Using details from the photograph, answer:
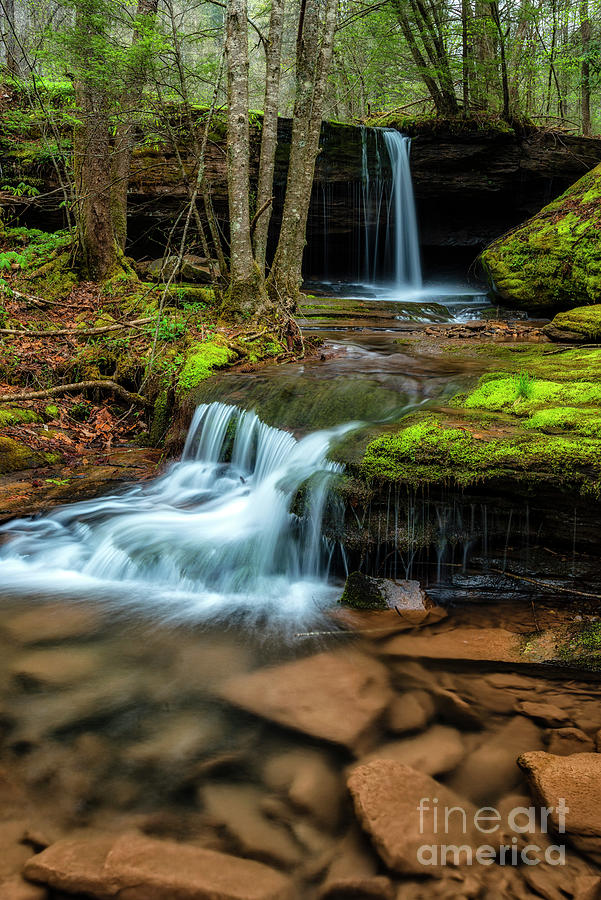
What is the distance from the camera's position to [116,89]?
8.33 m

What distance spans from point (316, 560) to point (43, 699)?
75.7 inches

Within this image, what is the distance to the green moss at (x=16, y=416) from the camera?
241 inches

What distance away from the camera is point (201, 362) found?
Answer: 6609mm

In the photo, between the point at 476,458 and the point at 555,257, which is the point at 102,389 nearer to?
the point at 476,458

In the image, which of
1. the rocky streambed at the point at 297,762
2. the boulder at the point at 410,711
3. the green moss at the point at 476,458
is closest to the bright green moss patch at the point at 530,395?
the green moss at the point at 476,458

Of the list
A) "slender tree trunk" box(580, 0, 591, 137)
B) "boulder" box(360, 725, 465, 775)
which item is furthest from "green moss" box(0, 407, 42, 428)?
"slender tree trunk" box(580, 0, 591, 137)

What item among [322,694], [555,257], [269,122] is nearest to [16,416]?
[322,694]

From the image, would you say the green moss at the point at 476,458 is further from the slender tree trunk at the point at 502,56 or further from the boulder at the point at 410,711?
the slender tree trunk at the point at 502,56

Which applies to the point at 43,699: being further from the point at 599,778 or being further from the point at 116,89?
the point at 116,89

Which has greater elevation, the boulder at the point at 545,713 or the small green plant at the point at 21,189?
the small green plant at the point at 21,189

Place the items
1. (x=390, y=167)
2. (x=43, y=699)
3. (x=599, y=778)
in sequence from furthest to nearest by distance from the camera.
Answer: (x=390, y=167)
(x=43, y=699)
(x=599, y=778)

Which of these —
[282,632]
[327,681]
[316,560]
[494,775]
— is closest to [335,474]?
[316,560]

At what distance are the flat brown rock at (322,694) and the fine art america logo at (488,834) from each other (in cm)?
→ 50

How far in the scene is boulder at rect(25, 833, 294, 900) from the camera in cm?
183
